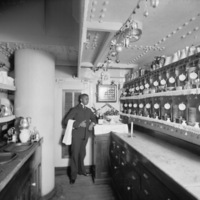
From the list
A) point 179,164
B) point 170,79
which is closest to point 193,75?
point 170,79

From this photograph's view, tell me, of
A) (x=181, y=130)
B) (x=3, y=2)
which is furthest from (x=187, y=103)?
(x=3, y=2)

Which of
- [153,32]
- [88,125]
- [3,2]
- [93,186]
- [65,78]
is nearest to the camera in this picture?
[153,32]

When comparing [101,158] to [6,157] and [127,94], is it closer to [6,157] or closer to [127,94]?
[127,94]

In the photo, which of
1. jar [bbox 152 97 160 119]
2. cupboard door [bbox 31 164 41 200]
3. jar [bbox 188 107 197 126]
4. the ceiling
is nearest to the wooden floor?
cupboard door [bbox 31 164 41 200]

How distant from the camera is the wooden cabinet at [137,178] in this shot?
106 centimetres

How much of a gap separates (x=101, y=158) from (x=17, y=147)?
144 centimetres

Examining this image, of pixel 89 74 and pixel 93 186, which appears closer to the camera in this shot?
pixel 93 186

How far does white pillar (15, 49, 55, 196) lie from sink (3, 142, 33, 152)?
0.39 m

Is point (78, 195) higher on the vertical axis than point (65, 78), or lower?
lower

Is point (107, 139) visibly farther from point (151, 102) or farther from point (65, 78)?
point (65, 78)

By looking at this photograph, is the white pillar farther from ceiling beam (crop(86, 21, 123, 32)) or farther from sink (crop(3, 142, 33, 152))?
ceiling beam (crop(86, 21, 123, 32))

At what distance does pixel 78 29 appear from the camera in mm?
2008

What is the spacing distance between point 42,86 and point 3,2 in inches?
45.4

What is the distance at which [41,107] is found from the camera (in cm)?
218
